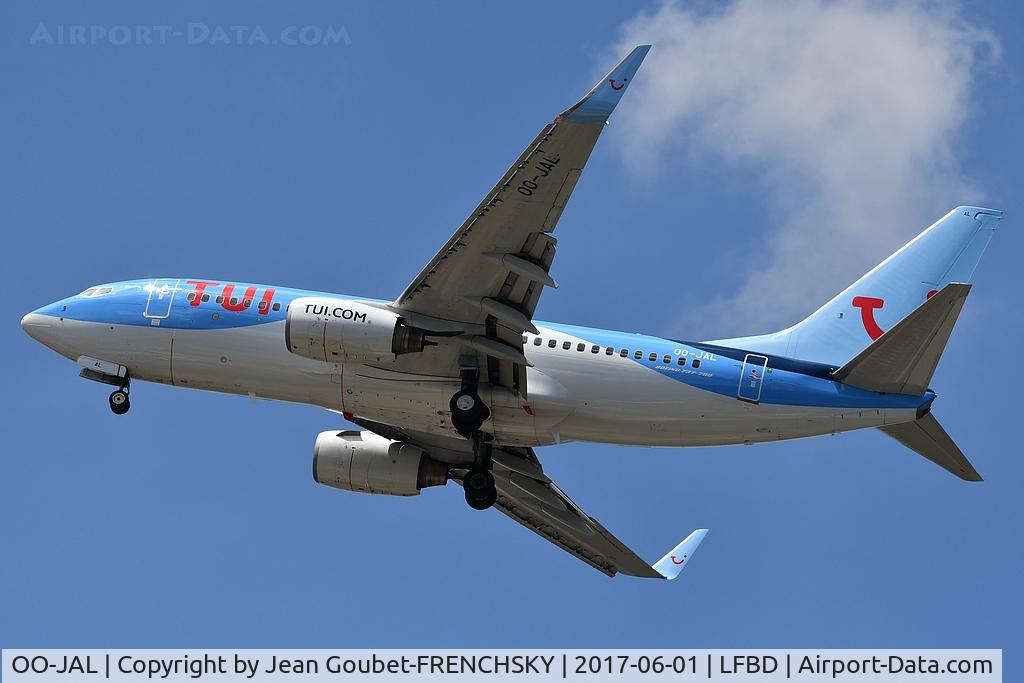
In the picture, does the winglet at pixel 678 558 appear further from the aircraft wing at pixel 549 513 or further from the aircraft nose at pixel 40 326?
the aircraft nose at pixel 40 326

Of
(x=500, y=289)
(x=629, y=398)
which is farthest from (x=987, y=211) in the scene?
(x=500, y=289)

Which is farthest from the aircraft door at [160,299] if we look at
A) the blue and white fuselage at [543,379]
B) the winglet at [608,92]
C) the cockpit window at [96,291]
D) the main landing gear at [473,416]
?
the winglet at [608,92]

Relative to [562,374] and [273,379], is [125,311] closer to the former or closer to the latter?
[273,379]

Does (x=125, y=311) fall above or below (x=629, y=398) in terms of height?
above

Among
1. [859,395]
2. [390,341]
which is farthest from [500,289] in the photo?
[859,395]

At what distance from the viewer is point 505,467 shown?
44812mm

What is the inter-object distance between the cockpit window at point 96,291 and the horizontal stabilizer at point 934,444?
22.1m

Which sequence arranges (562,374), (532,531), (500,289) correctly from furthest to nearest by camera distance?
1. (532,531)
2. (562,374)
3. (500,289)

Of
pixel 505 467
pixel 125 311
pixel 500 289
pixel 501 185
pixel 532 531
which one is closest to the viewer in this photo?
pixel 501 185

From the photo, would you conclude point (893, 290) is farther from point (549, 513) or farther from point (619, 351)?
point (549, 513)

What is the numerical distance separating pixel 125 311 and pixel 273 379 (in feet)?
17.0

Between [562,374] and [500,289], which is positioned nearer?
[500,289]

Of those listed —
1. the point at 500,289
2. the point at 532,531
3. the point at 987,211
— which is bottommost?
the point at 532,531

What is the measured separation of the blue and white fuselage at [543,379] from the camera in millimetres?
37500
